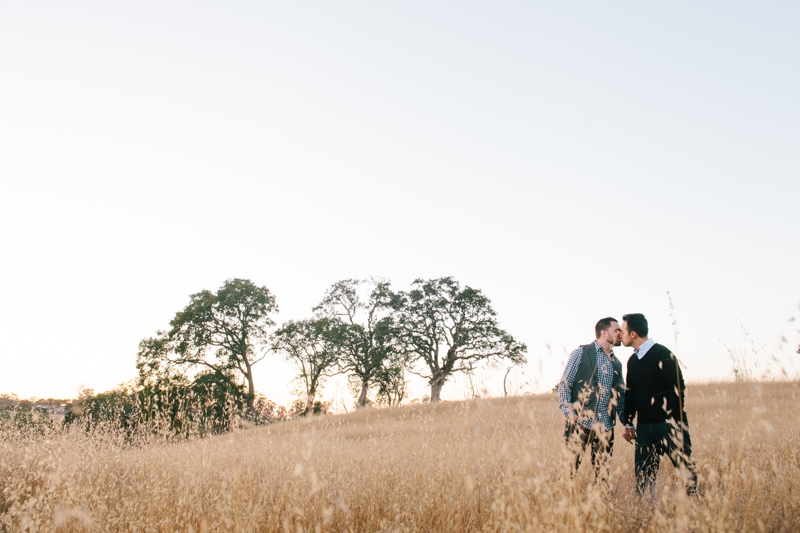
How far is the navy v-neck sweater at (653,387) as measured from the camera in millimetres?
4938

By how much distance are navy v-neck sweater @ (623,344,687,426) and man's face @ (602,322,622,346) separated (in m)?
0.28

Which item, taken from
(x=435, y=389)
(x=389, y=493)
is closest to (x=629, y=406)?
(x=389, y=493)

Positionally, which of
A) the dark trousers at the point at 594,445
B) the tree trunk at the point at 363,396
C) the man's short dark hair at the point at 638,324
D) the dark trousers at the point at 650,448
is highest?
the man's short dark hair at the point at 638,324

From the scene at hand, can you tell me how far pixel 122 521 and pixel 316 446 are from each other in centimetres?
362

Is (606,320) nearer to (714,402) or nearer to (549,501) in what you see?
(549,501)

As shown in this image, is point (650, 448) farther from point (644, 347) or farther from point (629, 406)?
point (644, 347)

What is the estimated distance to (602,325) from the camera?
5914mm

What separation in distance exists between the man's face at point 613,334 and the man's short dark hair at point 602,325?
0.12 ft

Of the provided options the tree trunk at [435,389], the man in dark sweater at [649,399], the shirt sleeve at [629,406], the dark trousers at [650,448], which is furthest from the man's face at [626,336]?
the tree trunk at [435,389]

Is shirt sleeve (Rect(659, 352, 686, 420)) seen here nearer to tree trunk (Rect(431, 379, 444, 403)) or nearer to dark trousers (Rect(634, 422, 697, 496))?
dark trousers (Rect(634, 422, 697, 496))

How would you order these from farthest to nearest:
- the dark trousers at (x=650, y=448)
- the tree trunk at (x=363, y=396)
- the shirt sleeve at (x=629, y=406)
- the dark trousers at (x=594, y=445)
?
1. the tree trunk at (x=363, y=396)
2. the shirt sleeve at (x=629, y=406)
3. the dark trousers at (x=650, y=448)
4. the dark trousers at (x=594, y=445)

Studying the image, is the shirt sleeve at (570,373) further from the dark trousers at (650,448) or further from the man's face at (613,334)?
the dark trousers at (650,448)

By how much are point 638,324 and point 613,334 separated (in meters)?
0.41

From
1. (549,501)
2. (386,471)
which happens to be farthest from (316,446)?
(549,501)
